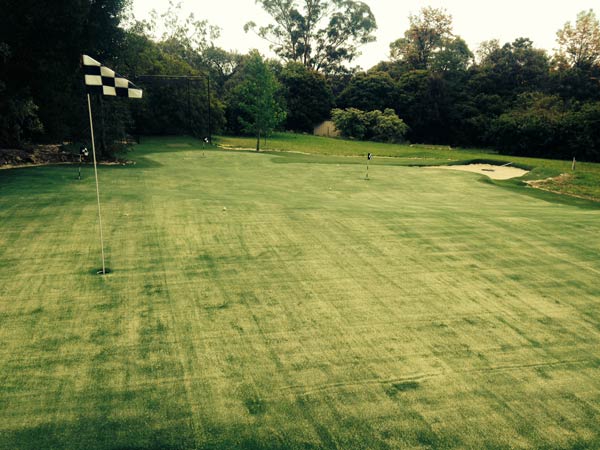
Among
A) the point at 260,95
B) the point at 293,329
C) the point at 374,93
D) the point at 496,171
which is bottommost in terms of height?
the point at 293,329

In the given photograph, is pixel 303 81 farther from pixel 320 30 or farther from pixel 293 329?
pixel 293 329

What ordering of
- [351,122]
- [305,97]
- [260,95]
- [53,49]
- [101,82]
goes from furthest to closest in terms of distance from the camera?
[305,97] < [351,122] < [260,95] < [53,49] < [101,82]

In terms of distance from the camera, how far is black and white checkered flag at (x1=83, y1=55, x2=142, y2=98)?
690cm

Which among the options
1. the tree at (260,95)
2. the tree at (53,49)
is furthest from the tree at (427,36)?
the tree at (53,49)

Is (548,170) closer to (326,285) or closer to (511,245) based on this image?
(511,245)

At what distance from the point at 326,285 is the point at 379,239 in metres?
2.54

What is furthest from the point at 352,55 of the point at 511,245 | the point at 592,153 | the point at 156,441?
the point at 156,441

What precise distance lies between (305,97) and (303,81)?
2.02 m

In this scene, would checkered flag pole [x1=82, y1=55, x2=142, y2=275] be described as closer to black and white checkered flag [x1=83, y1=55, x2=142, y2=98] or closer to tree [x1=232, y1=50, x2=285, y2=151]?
black and white checkered flag [x1=83, y1=55, x2=142, y2=98]

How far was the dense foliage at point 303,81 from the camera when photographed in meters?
17.7

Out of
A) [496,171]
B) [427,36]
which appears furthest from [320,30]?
[496,171]

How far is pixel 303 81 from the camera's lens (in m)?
59.7

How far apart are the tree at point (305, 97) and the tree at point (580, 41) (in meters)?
28.8

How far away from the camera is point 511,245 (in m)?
8.99
